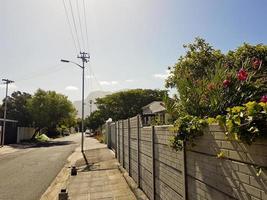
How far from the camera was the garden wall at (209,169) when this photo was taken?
2479mm

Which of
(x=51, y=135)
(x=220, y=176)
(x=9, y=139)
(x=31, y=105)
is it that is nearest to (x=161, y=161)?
(x=220, y=176)

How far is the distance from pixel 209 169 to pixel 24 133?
166ft

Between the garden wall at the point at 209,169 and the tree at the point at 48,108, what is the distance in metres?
45.7

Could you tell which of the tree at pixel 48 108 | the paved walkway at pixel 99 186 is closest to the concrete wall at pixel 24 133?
the tree at pixel 48 108

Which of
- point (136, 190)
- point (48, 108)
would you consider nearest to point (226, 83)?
point (136, 190)

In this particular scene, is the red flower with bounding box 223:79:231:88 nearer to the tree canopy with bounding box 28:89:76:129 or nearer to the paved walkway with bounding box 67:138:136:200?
the paved walkway with bounding box 67:138:136:200

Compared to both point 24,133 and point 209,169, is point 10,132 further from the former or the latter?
point 209,169

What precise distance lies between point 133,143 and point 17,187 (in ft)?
16.2

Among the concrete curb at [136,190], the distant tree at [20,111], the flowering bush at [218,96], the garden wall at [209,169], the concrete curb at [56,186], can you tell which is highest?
the distant tree at [20,111]

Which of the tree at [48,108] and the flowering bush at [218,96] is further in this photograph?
the tree at [48,108]

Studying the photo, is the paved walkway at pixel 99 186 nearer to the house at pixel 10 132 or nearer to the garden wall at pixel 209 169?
the garden wall at pixel 209 169

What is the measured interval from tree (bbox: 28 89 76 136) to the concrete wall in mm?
2062

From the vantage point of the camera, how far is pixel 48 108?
4997 cm

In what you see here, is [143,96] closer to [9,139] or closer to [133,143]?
[9,139]
